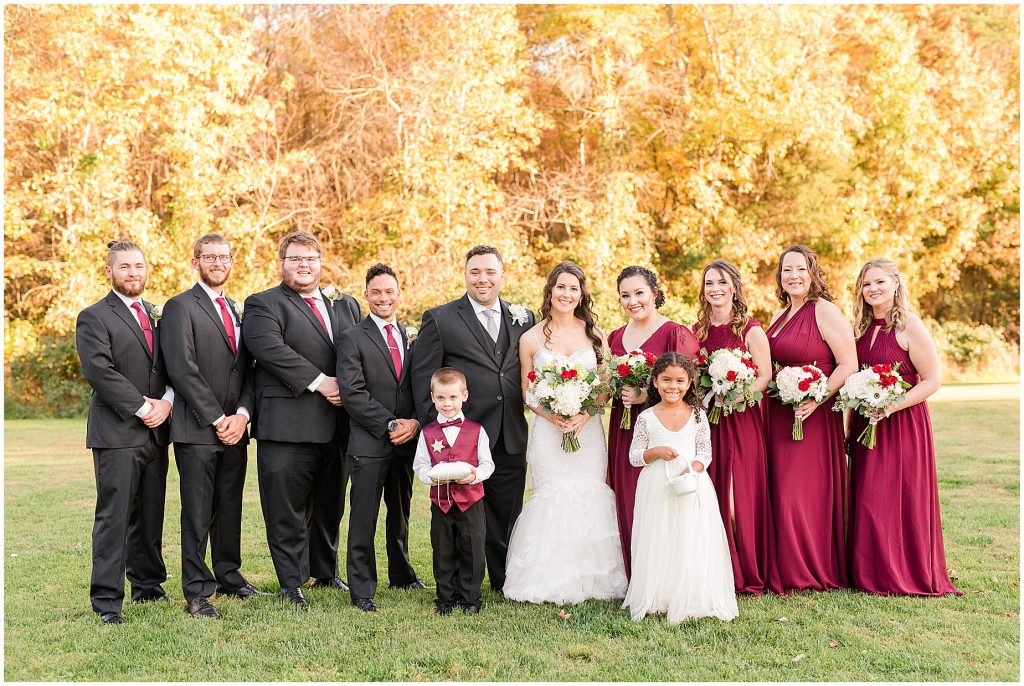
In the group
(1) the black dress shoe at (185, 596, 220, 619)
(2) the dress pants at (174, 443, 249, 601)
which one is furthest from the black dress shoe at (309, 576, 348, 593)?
(1) the black dress shoe at (185, 596, 220, 619)

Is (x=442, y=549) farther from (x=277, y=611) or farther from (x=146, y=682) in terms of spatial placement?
(x=146, y=682)

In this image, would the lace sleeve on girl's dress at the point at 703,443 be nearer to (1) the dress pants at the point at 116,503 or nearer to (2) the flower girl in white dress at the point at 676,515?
(2) the flower girl in white dress at the point at 676,515

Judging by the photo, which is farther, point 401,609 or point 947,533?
point 947,533

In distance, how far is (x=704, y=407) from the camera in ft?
21.2

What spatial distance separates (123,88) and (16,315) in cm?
601

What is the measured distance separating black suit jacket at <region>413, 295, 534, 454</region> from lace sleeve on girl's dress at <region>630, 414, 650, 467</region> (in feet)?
2.79

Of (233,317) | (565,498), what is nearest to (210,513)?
(233,317)

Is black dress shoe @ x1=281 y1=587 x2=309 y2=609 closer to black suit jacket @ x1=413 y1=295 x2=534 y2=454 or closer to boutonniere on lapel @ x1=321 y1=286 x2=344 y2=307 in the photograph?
black suit jacket @ x1=413 y1=295 x2=534 y2=454

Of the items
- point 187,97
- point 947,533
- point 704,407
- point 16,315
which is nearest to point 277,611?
point 704,407

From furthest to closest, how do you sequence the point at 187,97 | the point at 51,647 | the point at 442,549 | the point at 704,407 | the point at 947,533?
the point at 187,97 → the point at 947,533 → the point at 704,407 → the point at 442,549 → the point at 51,647

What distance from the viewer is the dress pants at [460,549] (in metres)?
5.97

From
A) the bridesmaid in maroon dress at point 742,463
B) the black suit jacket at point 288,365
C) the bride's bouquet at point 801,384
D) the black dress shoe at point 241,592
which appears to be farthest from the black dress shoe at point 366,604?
the bride's bouquet at point 801,384

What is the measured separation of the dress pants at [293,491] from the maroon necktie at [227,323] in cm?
70

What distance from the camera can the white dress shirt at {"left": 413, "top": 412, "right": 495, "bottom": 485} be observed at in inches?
234
